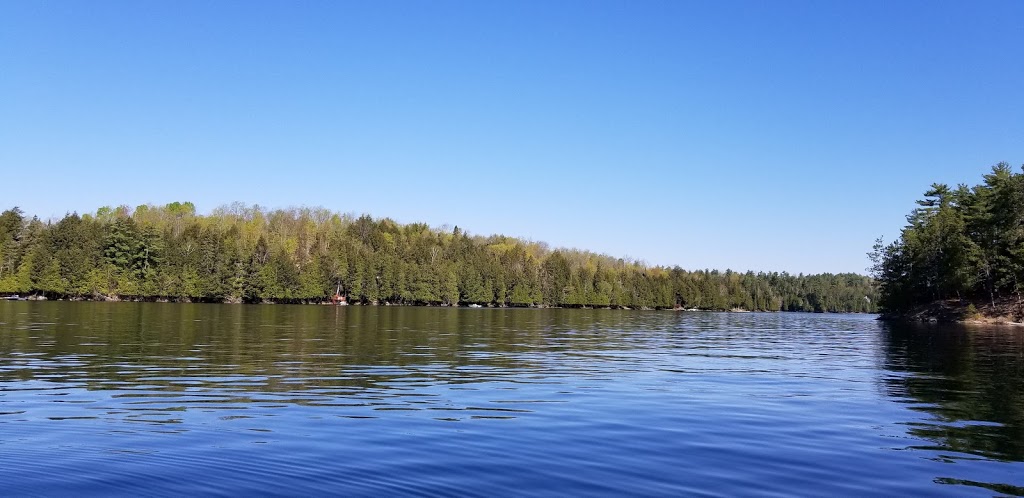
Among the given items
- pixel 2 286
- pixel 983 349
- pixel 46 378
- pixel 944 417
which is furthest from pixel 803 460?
pixel 2 286

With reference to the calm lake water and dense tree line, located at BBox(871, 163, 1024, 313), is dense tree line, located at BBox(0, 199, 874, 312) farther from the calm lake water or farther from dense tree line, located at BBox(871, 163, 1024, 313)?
the calm lake water

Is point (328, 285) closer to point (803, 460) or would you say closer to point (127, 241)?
point (127, 241)

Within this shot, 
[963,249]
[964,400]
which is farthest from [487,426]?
[963,249]

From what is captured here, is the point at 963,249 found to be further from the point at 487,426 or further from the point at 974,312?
the point at 487,426

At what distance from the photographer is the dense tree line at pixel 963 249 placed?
92.2m

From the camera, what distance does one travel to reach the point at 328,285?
17112cm

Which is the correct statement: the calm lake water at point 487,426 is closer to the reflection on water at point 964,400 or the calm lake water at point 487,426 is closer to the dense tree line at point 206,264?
the reflection on water at point 964,400

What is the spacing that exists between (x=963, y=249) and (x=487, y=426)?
103m

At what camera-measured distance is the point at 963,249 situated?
3848 inches

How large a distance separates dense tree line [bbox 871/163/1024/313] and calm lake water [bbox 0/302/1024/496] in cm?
7305

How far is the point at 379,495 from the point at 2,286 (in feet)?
511

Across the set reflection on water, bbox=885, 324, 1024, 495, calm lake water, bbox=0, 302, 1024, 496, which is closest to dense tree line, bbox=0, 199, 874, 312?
calm lake water, bbox=0, 302, 1024, 496

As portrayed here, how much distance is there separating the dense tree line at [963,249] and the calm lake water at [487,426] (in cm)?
7305

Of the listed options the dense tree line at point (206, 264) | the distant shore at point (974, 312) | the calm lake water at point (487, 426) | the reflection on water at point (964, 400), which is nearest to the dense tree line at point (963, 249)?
the distant shore at point (974, 312)
